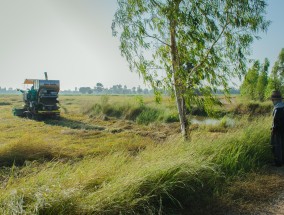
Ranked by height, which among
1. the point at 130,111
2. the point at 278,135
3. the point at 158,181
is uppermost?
the point at 278,135

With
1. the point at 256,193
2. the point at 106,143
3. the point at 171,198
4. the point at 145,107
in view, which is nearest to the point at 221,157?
the point at 256,193

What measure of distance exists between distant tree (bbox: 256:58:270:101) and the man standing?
30.1 meters

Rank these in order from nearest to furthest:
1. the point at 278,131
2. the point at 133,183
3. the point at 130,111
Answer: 1. the point at 133,183
2. the point at 278,131
3. the point at 130,111

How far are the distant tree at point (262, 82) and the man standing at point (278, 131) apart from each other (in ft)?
98.8

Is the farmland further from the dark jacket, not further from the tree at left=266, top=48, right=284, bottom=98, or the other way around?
the tree at left=266, top=48, right=284, bottom=98

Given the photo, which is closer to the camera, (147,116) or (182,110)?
(182,110)

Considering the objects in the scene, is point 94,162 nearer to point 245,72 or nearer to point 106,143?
point 245,72

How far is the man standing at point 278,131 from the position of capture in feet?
24.6

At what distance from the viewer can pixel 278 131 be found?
7.69m

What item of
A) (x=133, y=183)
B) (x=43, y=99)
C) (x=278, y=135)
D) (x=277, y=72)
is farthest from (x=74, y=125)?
(x=277, y=72)

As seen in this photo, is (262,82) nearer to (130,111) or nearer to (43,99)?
(130,111)

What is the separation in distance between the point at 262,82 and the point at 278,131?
1273 inches

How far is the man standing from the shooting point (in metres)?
7.51

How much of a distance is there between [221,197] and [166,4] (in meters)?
5.41
